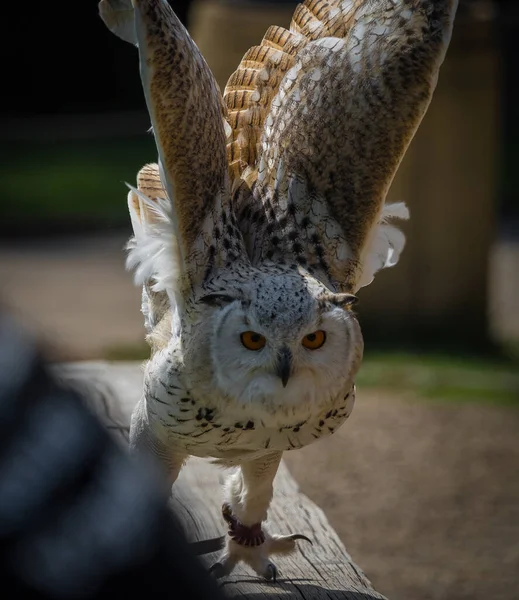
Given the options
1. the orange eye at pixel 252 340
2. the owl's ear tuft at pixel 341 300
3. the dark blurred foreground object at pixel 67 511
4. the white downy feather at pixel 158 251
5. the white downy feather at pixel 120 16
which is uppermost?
the white downy feather at pixel 120 16

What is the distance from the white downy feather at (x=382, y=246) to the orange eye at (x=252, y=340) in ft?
2.73

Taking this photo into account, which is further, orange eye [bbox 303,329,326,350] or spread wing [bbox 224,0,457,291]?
spread wing [bbox 224,0,457,291]

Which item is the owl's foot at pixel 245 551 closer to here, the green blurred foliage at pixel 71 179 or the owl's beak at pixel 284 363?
the owl's beak at pixel 284 363

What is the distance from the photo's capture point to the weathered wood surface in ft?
13.7

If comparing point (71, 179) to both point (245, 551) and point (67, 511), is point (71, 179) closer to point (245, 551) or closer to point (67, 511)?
point (245, 551)

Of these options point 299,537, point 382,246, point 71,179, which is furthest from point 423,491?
point 71,179

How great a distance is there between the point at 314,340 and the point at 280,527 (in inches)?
59.3

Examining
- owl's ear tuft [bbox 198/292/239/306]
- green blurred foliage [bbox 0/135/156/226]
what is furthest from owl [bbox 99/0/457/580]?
green blurred foliage [bbox 0/135/156/226]

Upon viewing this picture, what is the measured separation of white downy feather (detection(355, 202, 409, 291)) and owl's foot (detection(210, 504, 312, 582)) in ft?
3.64

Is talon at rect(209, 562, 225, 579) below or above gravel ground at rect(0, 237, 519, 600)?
above

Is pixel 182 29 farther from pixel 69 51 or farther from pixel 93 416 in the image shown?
pixel 69 51

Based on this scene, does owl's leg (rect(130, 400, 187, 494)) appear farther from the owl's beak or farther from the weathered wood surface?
the owl's beak

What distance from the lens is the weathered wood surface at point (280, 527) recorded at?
418cm

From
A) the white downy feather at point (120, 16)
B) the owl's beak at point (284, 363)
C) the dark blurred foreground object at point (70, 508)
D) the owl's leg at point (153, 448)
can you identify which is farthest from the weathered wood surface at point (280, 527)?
the dark blurred foreground object at point (70, 508)
